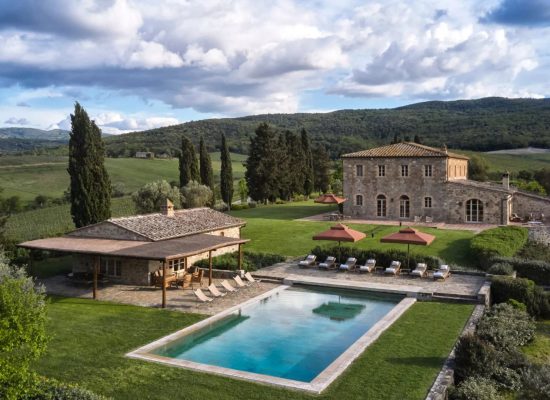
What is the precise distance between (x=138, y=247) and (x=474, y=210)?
27.9 metres

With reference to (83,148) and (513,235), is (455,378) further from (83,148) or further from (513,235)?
(83,148)

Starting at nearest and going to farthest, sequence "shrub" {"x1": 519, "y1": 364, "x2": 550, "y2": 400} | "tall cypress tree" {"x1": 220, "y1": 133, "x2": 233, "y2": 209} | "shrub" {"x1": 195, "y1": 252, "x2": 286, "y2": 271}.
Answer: "shrub" {"x1": 519, "y1": 364, "x2": 550, "y2": 400}
"shrub" {"x1": 195, "y1": 252, "x2": 286, "y2": 271}
"tall cypress tree" {"x1": 220, "y1": 133, "x2": 233, "y2": 209}

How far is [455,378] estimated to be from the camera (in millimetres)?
12898

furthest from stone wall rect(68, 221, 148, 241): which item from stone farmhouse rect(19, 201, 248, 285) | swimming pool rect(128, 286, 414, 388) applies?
swimming pool rect(128, 286, 414, 388)

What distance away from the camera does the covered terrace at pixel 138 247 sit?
19.7 metres

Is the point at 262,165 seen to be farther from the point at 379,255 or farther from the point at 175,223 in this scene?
the point at 379,255

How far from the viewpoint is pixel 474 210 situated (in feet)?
129

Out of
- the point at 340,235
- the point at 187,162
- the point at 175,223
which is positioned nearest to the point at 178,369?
the point at 340,235

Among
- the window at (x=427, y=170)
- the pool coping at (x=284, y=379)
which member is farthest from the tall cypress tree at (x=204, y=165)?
the pool coping at (x=284, y=379)

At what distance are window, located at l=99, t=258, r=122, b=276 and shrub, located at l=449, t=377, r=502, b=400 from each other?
1714 cm

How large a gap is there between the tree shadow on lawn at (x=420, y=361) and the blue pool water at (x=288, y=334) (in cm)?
192

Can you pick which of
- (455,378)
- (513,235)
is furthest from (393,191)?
(455,378)

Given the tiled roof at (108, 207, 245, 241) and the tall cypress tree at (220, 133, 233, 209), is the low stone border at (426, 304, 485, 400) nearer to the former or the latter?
the tiled roof at (108, 207, 245, 241)

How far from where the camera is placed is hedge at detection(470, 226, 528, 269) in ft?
82.1
